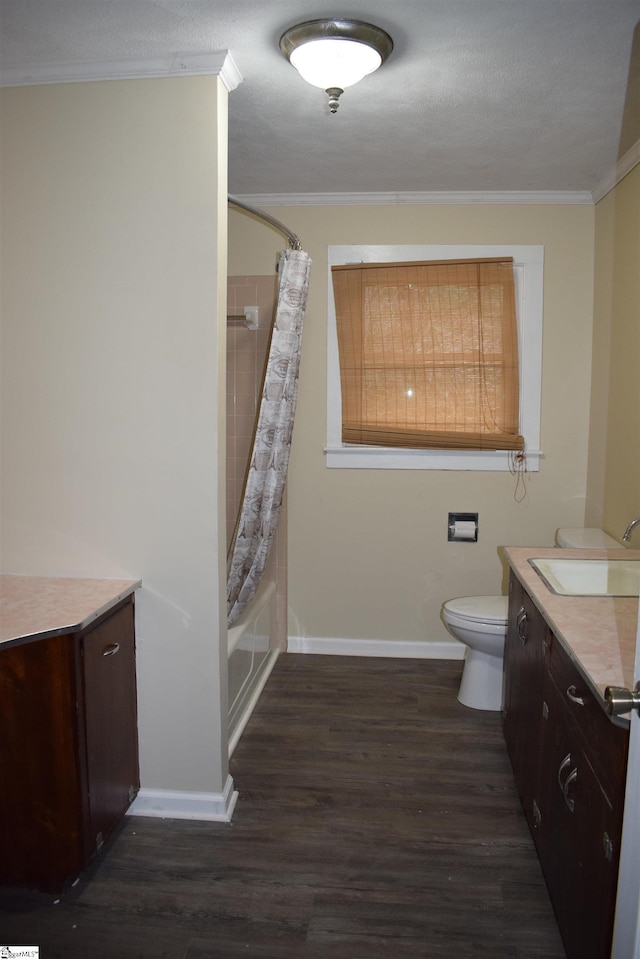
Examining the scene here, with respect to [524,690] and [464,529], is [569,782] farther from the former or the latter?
[464,529]

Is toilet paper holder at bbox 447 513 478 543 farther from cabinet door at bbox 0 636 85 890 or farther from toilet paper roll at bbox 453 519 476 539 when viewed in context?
cabinet door at bbox 0 636 85 890

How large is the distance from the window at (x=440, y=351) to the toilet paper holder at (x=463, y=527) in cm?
26

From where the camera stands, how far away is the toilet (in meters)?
3.04

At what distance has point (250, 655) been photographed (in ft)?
10.4

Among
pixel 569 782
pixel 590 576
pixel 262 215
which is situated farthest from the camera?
pixel 262 215

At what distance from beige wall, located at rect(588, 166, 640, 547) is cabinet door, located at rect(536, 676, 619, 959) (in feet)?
4.22

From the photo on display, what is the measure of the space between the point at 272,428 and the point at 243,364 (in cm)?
82

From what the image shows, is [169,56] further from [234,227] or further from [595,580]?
[595,580]

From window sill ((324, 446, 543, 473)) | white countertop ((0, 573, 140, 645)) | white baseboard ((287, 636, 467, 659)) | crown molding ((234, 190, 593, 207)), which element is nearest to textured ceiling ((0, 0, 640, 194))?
crown molding ((234, 190, 593, 207))

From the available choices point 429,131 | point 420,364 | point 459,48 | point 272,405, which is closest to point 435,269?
point 420,364

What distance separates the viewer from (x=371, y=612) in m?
3.79

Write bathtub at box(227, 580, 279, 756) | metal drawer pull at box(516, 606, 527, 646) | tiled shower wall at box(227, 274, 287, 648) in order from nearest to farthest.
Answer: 1. metal drawer pull at box(516, 606, 527, 646)
2. bathtub at box(227, 580, 279, 756)
3. tiled shower wall at box(227, 274, 287, 648)

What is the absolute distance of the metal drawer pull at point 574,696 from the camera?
165 cm

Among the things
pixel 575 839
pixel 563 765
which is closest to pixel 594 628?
pixel 563 765
